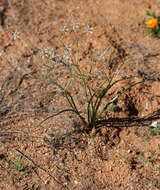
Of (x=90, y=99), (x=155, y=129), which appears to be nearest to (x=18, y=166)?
(x=90, y=99)

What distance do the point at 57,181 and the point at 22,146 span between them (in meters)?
0.43

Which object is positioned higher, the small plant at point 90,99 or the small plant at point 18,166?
the small plant at point 90,99

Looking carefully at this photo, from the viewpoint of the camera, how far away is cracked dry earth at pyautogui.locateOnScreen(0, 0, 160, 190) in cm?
206

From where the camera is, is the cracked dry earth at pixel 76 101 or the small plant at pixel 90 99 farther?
the cracked dry earth at pixel 76 101

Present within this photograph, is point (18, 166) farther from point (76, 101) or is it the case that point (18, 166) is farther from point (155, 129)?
point (155, 129)

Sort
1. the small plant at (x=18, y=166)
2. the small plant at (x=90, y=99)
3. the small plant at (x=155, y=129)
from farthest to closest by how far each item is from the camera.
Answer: the small plant at (x=155, y=129), the small plant at (x=18, y=166), the small plant at (x=90, y=99)

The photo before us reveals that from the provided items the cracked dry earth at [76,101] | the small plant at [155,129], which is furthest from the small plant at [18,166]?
the small plant at [155,129]

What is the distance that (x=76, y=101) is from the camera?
97.7 inches

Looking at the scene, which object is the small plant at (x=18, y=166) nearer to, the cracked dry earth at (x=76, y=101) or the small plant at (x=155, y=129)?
the cracked dry earth at (x=76, y=101)

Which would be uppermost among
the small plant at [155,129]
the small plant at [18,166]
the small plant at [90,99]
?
the small plant at [90,99]

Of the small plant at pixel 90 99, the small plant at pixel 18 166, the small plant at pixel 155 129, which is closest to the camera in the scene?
the small plant at pixel 90 99

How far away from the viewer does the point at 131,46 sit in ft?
9.84

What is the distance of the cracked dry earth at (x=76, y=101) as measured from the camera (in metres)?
2.06

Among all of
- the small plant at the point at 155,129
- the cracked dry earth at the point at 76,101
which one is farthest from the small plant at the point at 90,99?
the small plant at the point at 155,129
